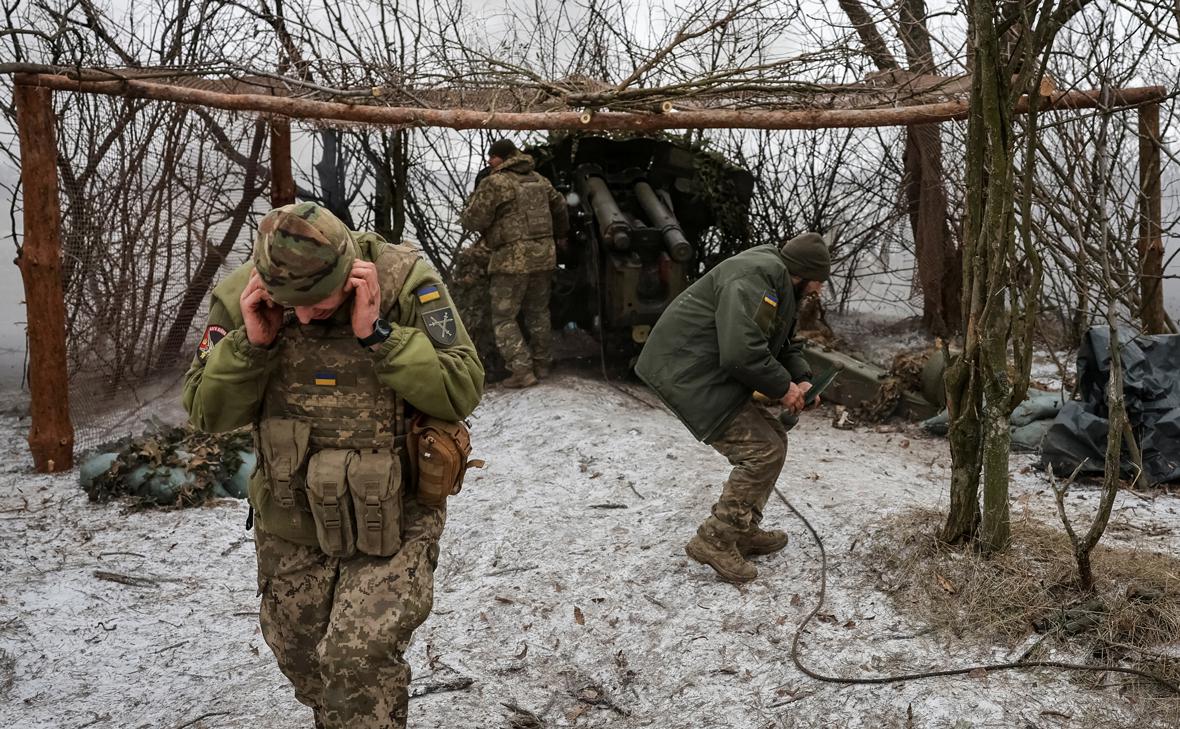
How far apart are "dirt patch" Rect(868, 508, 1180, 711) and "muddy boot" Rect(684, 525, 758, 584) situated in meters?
0.56

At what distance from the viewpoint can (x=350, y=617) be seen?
2850 millimetres

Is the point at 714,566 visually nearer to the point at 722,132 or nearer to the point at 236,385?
the point at 236,385

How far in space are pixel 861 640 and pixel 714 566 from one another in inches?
31.7

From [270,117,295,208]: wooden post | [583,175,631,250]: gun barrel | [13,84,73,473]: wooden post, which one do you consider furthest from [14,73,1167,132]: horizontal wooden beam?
[583,175,631,250]: gun barrel

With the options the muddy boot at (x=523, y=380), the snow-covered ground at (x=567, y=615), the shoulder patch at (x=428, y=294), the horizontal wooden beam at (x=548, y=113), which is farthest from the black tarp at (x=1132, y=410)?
the shoulder patch at (x=428, y=294)

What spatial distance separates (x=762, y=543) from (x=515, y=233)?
3.75 metres

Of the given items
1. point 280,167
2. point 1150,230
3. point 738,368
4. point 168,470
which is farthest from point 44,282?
point 1150,230

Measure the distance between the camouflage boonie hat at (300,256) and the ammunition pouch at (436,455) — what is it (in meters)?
0.49

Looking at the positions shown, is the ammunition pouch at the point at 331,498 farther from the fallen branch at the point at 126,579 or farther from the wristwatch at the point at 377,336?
the fallen branch at the point at 126,579

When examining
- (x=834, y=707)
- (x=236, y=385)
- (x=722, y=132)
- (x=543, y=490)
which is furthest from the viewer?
(x=722, y=132)

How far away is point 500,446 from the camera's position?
22.1 ft

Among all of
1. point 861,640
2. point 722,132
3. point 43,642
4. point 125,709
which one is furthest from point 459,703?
point 722,132

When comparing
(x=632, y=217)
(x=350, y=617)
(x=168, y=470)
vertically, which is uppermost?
(x=632, y=217)

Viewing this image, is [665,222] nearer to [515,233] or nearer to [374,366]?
[515,233]
